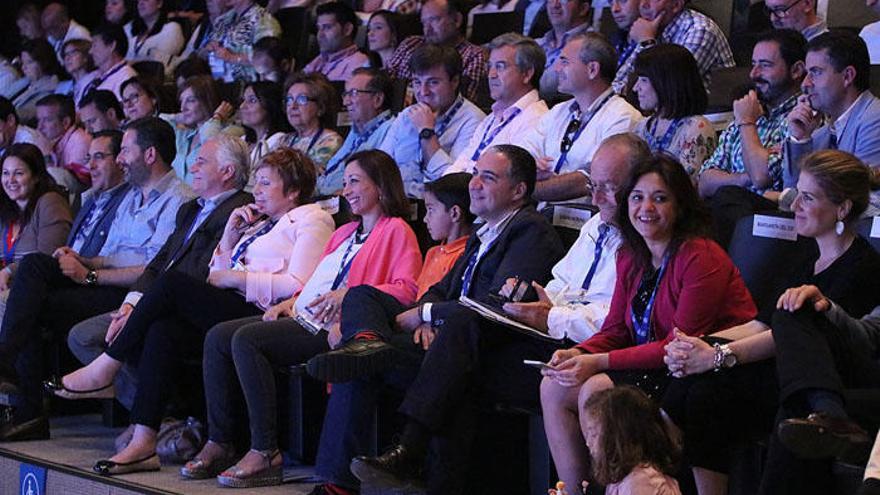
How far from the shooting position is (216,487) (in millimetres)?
4699

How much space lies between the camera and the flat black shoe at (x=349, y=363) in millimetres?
4230

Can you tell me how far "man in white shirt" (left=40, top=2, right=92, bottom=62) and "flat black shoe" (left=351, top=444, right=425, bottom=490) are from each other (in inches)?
246

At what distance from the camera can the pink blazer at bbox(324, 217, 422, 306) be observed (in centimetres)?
488

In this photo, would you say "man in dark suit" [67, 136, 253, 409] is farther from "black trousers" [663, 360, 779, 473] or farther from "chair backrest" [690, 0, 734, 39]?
"black trousers" [663, 360, 779, 473]

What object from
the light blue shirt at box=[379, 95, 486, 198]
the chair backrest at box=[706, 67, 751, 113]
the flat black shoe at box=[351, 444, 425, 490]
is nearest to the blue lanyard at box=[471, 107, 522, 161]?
the light blue shirt at box=[379, 95, 486, 198]

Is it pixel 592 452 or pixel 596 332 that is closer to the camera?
pixel 592 452

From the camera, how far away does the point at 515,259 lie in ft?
14.6

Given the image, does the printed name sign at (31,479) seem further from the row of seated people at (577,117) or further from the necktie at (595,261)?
the necktie at (595,261)

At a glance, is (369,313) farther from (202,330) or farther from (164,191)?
(164,191)

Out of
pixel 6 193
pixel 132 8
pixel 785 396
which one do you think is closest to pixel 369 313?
pixel 785 396

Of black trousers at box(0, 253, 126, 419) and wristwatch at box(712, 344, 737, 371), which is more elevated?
wristwatch at box(712, 344, 737, 371)

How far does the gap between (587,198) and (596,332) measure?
3.28 ft

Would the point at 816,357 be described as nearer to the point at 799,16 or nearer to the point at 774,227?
the point at 774,227

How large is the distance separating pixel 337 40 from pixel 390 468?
387 centimetres
